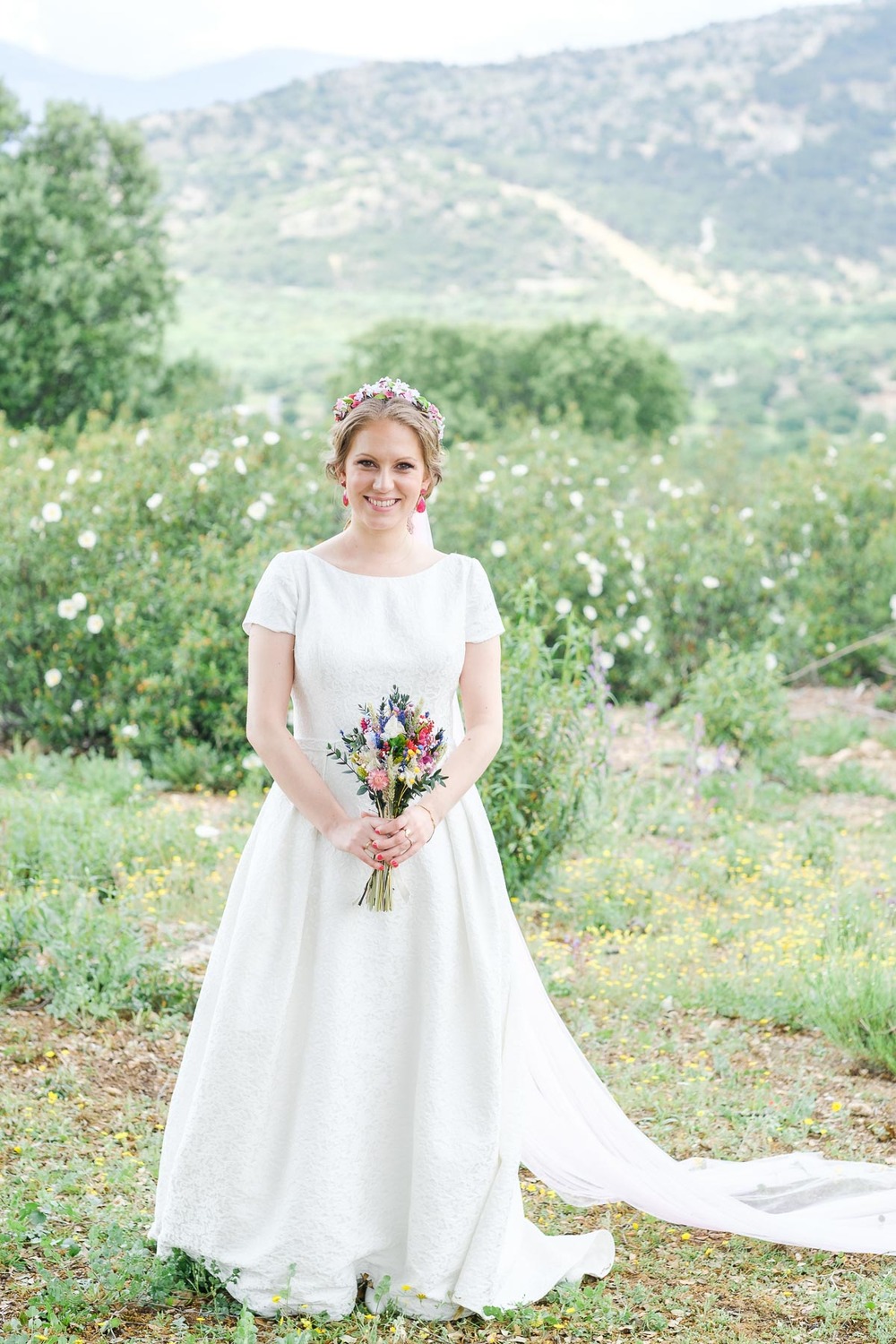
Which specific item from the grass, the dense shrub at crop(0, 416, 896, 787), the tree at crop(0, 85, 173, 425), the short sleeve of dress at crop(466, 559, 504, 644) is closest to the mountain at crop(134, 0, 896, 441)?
the tree at crop(0, 85, 173, 425)

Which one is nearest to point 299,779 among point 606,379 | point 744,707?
point 744,707

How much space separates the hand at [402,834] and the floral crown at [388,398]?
82 cm

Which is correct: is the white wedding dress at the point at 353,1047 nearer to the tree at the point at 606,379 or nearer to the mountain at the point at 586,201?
the tree at the point at 606,379

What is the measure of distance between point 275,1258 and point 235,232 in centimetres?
5279

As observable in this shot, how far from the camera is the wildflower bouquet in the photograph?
2600 mm

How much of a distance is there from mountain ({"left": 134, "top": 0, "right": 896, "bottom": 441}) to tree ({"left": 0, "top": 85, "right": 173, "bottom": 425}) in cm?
1718

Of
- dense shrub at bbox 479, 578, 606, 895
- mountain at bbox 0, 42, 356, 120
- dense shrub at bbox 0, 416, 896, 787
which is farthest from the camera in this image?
mountain at bbox 0, 42, 356, 120

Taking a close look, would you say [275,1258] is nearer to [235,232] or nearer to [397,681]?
[397,681]

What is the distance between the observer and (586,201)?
54969 millimetres

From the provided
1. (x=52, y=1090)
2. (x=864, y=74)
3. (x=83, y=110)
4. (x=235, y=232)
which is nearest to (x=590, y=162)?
(x=864, y=74)

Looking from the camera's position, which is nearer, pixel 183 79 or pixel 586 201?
pixel 586 201

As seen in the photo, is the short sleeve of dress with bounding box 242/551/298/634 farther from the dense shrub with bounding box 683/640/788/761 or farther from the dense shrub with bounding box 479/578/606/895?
the dense shrub with bounding box 683/640/788/761

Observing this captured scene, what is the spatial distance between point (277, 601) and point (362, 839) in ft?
1.72

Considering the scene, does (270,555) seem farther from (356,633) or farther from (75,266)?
(75,266)
